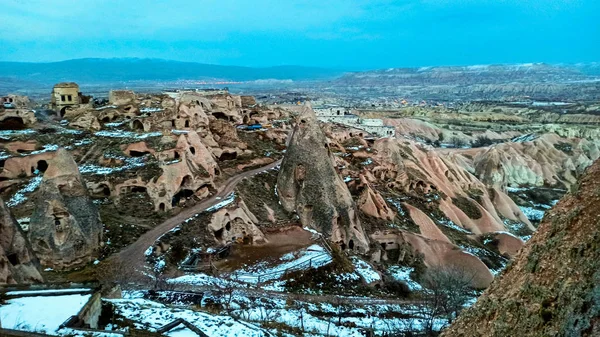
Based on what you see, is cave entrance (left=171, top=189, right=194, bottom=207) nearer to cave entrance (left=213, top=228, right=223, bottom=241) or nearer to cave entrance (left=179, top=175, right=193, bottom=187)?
cave entrance (left=179, top=175, right=193, bottom=187)

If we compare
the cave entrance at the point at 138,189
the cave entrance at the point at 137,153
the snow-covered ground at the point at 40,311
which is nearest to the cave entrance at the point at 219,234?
the cave entrance at the point at 138,189

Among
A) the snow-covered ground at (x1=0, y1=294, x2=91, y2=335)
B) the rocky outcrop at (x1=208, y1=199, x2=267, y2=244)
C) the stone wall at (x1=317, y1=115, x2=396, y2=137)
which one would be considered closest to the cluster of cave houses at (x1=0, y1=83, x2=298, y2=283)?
the rocky outcrop at (x1=208, y1=199, x2=267, y2=244)

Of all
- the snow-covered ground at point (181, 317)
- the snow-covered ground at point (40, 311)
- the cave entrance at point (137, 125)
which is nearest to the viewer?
the snow-covered ground at point (40, 311)

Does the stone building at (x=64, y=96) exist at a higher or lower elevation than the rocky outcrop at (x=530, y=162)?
higher

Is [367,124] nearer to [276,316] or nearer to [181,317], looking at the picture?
[276,316]

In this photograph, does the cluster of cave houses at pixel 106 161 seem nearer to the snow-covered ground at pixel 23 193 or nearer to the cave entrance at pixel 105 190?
the cave entrance at pixel 105 190

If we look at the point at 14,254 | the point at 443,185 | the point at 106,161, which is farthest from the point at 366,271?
the point at 443,185

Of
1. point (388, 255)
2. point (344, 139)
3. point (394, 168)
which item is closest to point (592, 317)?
point (388, 255)
